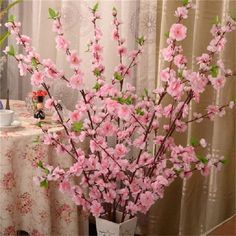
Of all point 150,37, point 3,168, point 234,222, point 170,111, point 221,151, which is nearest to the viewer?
point 234,222

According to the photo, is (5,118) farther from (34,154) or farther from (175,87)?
(175,87)

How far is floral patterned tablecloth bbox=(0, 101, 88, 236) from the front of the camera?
186cm

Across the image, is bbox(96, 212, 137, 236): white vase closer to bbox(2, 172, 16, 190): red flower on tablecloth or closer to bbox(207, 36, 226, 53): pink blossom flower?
bbox(2, 172, 16, 190): red flower on tablecloth

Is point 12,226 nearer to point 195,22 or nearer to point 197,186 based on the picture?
point 197,186

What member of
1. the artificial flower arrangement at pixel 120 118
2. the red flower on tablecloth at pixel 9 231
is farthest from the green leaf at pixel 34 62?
the red flower on tablecloth at pixel 9 231

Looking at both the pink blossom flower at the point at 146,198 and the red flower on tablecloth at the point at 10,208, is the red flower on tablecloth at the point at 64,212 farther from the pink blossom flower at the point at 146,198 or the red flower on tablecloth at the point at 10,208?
the pink blossom flower at the point at 146,198

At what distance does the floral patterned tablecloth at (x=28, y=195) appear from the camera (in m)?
1.86

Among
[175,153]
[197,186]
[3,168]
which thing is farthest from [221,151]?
[3,168]

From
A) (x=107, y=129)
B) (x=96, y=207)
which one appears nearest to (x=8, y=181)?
(x=96, y=207)

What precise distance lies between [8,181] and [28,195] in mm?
126

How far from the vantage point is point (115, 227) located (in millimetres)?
1808

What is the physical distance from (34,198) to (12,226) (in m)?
0.14

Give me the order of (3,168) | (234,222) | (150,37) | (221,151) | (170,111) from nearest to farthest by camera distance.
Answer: (234,222)
(170,111)
(3,168)
(221,151)
(150,37)

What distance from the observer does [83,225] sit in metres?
2.20
